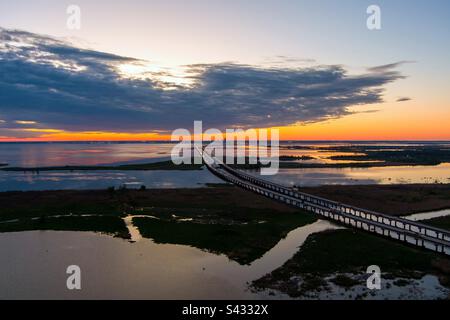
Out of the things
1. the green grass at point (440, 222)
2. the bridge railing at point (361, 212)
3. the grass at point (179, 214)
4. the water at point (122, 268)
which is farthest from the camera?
the green grass at point (440, 222)

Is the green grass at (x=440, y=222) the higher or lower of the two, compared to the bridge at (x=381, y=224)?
lower

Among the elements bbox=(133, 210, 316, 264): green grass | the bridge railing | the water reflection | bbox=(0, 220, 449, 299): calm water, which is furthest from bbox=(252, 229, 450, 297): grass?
the water reflection

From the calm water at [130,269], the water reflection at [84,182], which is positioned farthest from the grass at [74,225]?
the water reflection at [84,182]

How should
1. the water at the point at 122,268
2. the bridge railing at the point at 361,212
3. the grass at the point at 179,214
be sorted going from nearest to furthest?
the water at the point at 122,268 < the grass at the point at 179,214 < the bridge railing at the point at 361,212

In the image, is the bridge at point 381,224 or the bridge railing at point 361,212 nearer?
the bridge at point 381,224

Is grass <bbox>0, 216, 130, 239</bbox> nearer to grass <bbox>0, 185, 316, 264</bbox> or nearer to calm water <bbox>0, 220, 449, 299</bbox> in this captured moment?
grass <bbox>0, 185, 316, 264</bbox>

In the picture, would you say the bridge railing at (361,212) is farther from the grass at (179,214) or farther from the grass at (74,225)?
the grass at (74,225)

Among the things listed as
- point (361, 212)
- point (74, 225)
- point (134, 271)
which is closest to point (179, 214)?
point (74, 225)

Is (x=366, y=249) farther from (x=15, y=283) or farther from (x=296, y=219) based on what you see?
(x=15, y=283)

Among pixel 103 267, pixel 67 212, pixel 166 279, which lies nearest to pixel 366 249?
pixel 166 279

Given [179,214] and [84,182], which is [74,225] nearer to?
[179,214]

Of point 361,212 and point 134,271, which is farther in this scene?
point 361,212
